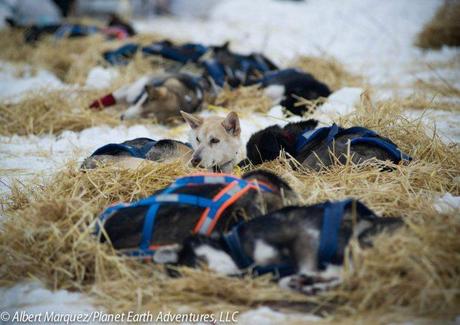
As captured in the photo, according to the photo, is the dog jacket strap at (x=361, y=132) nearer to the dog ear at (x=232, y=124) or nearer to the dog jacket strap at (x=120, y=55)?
the dog ear at (x=232, y=124)

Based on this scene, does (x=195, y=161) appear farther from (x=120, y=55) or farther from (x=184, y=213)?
(x=120, y=55)

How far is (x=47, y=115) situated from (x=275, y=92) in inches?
106

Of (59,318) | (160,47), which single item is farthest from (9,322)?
(160,47)

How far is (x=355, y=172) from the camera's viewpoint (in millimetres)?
2809

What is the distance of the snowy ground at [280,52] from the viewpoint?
11.8ft

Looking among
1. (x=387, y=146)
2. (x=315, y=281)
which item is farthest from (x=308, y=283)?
(x=387, y=146)

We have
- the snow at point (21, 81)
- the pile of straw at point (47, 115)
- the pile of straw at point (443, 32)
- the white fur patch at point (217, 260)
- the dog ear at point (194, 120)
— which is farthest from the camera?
the pile of straw at point (443, 32)

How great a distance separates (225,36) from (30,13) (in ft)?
16.7

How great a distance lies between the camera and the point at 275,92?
17.3ft

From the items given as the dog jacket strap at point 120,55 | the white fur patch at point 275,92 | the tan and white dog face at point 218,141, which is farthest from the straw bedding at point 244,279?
the dog jacket strap at point 120,55

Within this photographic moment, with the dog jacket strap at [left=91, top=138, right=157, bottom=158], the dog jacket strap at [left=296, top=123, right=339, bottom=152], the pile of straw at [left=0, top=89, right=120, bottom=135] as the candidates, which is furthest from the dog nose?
the pile of straw at [left=0, top=89, right=120, bottom=135]

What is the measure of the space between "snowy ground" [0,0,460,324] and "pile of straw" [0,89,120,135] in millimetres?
193

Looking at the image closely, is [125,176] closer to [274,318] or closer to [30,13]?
[274,318]

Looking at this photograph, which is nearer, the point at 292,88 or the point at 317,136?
the point at 317,136
